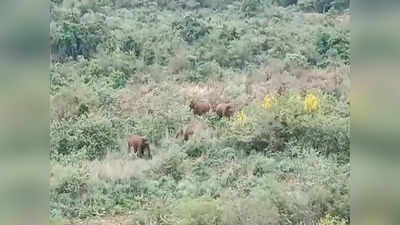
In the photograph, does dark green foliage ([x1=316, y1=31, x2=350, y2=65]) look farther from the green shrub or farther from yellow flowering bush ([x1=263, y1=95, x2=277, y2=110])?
the green shrub

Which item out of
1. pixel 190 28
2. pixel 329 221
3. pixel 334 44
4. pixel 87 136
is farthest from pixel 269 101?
pixel 87 136

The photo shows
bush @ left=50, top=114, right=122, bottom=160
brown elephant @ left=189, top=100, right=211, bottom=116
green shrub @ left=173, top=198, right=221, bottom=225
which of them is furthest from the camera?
brown elephant @ left=189, top=100, right=211, bottom=116

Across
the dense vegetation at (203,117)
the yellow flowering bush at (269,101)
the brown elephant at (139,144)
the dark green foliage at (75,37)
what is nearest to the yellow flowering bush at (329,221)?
the dense vegetation at (203,117)

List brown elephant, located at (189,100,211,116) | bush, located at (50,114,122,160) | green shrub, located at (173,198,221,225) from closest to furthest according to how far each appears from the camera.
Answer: green shrub, located at (173,198,221,225) → bush, located at (50,114,122,160) → brown elephant, located at (189,100,211,116)

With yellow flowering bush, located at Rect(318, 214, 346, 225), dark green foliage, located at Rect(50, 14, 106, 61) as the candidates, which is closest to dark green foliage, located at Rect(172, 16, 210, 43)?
dark green foliage, located at Rect(50, 14, 106, 61)

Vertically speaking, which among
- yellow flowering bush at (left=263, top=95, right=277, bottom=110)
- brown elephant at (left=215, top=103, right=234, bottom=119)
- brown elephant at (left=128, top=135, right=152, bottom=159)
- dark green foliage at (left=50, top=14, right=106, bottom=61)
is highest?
dark green foliage at (left=50, top=14, right=106, bottom=61)

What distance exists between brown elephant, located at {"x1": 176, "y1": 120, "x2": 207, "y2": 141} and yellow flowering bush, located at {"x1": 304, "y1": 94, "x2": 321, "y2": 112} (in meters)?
0.65

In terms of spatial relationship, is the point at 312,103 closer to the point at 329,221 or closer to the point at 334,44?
the point at 334,44

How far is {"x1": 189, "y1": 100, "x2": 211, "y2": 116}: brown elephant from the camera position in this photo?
399 centimetres
